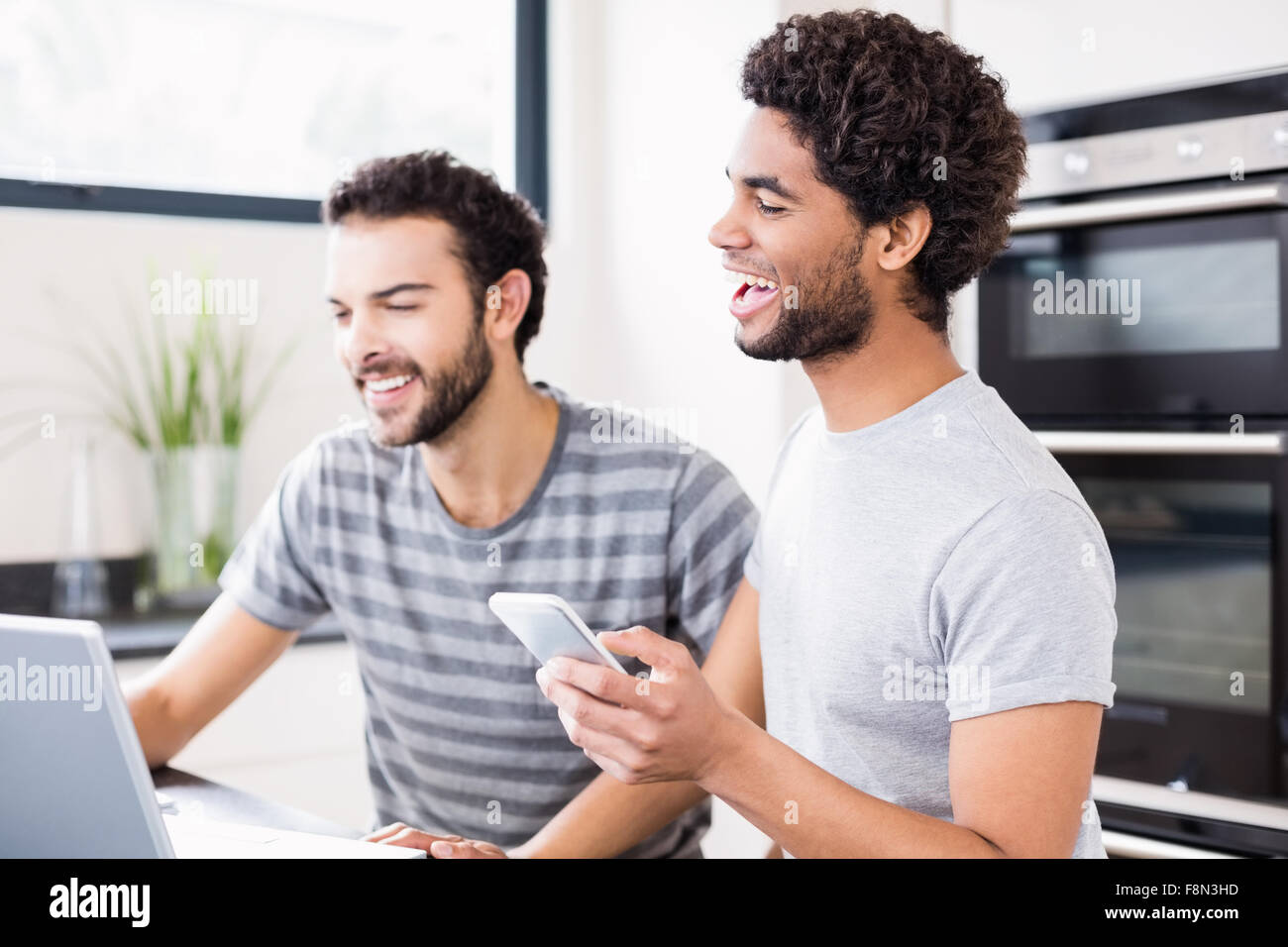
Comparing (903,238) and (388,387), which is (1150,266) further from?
(388,387)

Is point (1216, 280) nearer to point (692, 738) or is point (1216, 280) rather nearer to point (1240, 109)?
point (1240, 109)

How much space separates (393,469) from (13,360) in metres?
1.05

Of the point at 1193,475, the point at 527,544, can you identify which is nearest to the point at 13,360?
the point at 527,544

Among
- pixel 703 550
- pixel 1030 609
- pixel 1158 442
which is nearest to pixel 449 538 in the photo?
pixel 703 550

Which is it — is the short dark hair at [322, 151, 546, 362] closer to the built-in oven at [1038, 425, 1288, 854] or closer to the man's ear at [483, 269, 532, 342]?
the man's ear at [483, 269, 532, 342]

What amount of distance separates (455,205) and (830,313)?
68 cm

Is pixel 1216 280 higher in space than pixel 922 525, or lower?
higher

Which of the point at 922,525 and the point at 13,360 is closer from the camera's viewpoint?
the point at 922,525

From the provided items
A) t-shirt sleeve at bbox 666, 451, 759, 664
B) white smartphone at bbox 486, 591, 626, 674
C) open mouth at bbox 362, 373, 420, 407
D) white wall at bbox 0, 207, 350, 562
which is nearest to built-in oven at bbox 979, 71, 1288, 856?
t-shirt sleeve at bbox 666, 451, 759, 664

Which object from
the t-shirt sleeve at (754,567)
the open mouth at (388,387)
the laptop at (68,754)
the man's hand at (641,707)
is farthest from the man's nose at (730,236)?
the laptop at (68,754)

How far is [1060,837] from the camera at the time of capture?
1024 mm

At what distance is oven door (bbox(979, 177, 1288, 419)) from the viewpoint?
1851 mm

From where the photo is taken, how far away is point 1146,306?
1973 millimetres
